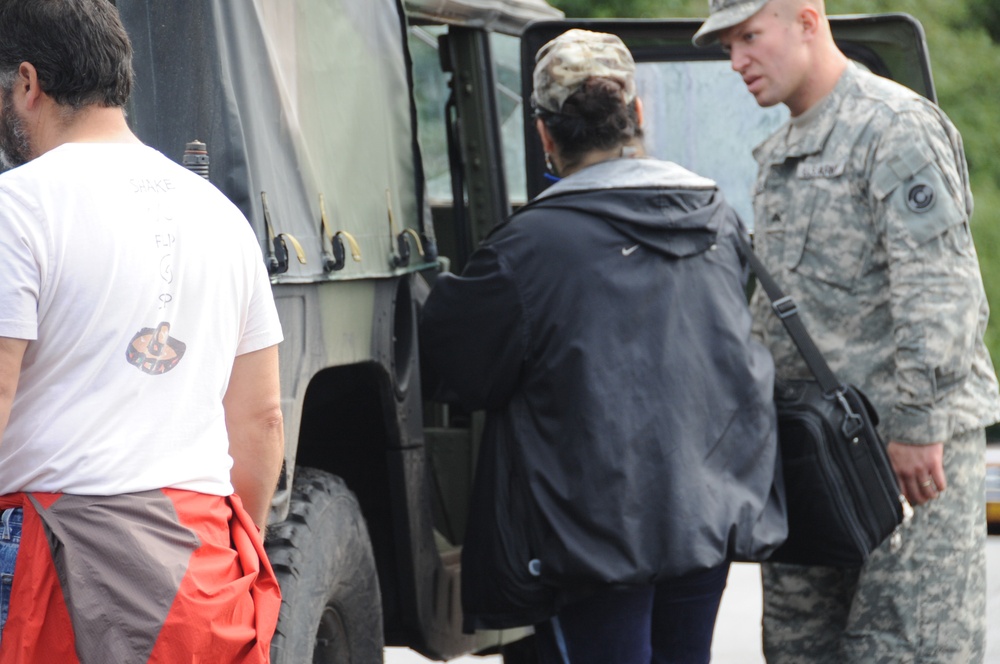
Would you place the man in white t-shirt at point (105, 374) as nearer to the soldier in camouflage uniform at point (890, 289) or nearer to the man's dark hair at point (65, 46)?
the man's dark hair at point (65, 46)

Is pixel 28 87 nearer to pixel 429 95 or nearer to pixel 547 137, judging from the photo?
pixel 547 137

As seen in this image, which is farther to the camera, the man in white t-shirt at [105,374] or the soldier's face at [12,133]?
the soldier's face at [12,133]

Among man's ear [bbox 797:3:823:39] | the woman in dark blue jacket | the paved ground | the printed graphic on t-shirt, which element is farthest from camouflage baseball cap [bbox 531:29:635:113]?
the paved ground

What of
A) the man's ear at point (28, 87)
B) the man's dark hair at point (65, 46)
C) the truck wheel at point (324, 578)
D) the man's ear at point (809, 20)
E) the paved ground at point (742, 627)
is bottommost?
the paved ground at point (742, 627)

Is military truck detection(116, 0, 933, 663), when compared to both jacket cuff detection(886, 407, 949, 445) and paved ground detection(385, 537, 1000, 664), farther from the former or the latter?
paved ground detection(385, 537, 1000, 664)

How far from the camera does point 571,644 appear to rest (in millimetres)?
3275

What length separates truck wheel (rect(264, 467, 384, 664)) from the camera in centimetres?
296

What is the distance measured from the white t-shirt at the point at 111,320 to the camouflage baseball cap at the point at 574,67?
119 centimetres

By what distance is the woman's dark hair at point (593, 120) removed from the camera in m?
3.21

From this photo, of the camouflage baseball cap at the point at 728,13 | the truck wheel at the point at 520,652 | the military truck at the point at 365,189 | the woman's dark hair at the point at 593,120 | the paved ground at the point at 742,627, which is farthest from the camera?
the paved ground at the point at 742,627

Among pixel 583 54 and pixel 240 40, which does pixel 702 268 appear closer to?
pixel 583 54

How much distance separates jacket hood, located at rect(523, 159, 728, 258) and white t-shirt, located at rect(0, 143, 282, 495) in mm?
1126

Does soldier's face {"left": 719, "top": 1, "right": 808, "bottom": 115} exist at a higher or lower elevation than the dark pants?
higher

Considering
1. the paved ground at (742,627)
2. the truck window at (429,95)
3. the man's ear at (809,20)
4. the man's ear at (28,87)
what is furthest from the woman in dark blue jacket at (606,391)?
the paved ground at (742,627)
